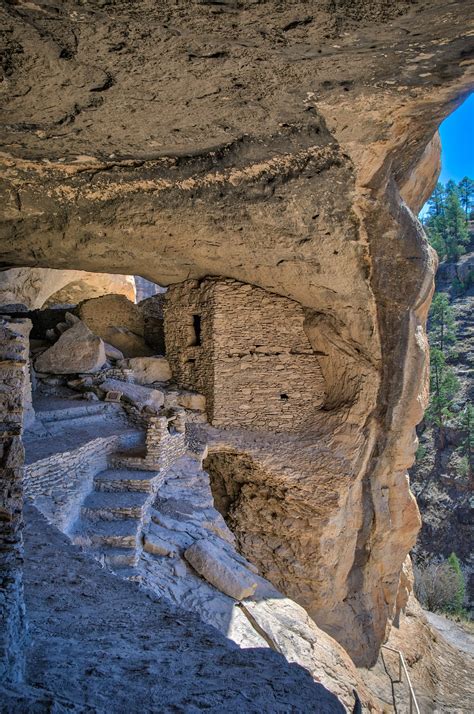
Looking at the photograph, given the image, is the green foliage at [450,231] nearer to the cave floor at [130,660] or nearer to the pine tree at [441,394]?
the pine tree at [441,394]

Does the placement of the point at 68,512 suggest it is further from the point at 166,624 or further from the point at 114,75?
the point at 114,75

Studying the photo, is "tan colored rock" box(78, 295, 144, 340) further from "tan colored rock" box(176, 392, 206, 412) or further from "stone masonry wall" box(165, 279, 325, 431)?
"tan colored rock" box(176, 392, 206, 412)

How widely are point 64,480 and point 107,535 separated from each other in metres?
0.92

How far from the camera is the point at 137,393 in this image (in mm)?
8516

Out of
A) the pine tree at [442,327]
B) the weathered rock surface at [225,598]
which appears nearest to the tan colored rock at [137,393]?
the weathered rock surface at [225,598]

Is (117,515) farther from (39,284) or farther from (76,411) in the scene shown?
(39,284)

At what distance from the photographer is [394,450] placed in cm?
800

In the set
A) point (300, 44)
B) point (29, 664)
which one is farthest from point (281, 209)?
point (29, 664)

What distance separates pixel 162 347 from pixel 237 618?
7.44m

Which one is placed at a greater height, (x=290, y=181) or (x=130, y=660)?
(x=290, y=181)

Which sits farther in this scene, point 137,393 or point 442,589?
point 442,589

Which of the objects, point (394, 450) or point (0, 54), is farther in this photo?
point (394, 450)

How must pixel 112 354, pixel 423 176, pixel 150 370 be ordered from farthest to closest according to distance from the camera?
pixel 112 354, pixel 150 370, pixel 423 176

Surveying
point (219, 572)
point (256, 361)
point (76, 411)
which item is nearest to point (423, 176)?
point (256, 361)
